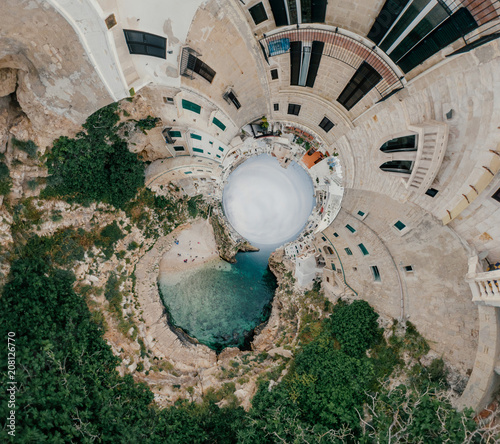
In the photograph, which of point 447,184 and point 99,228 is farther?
point 99,228

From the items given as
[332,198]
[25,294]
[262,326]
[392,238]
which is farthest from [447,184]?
[25,294]

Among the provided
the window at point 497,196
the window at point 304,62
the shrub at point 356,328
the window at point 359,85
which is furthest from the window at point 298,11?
the shrub at point 356,328

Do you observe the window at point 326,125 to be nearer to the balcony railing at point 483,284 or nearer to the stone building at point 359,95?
the stone building at point 359,95

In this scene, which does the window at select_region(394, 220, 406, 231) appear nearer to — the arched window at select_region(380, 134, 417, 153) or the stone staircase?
the stone staircase

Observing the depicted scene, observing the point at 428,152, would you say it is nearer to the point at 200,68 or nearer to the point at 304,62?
the point at 304,62

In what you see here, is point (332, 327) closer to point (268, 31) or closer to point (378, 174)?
point (378, 174)

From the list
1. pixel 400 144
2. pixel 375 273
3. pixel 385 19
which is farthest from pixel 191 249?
pixel 385 19
